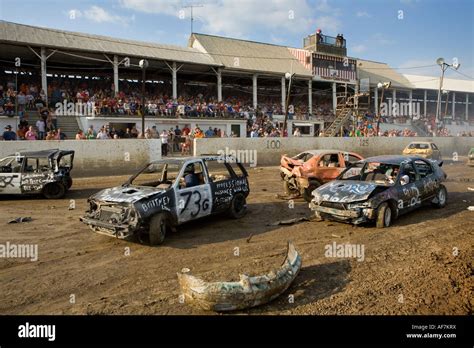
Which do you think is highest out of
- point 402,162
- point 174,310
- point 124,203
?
point 402,162

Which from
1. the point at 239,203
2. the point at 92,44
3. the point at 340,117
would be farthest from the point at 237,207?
the point at 340,117

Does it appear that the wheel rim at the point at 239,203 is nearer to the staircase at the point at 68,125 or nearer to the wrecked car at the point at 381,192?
the wrecked car at the point at 381,192

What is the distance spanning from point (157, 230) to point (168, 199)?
633mm

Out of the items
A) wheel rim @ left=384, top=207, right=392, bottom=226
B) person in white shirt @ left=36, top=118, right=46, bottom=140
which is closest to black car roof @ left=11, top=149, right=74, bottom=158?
person in white shirt @ left=36, top=118, right=46, bottom=140

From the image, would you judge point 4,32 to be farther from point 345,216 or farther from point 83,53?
point 345,216

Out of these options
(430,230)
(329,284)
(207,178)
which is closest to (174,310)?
(329,284)

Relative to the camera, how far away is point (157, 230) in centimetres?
668

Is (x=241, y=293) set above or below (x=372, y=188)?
below

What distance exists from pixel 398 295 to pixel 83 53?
85.0 ft

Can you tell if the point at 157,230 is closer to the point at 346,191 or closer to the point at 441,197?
the point at 346,191

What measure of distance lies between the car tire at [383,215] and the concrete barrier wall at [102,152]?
39.5 ft

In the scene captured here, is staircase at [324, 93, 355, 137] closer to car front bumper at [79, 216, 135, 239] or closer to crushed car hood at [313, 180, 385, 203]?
crushed car hood at [313, 180, 385, 203]

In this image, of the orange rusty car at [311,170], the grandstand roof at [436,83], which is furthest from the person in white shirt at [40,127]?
the grandstand roof at [436,83]
